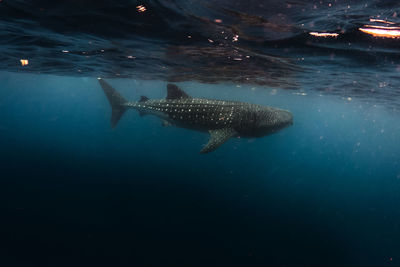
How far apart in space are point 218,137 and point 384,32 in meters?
6.73

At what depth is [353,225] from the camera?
17.9 m

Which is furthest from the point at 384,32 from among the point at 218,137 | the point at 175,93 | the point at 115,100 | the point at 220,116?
the point at 115,100

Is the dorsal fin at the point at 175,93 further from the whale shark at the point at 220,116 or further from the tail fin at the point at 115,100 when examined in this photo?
the tail fin at the point at 115,100

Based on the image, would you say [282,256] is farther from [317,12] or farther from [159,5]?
[159,5]

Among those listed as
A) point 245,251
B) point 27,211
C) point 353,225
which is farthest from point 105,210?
point 353,225

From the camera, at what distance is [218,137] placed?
9.56 meters

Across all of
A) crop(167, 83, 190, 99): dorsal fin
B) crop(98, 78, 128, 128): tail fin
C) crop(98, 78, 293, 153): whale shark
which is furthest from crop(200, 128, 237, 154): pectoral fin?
crop(98, 78, 128, 128): tail fin

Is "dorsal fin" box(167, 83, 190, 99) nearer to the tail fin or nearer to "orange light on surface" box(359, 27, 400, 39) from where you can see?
the tail fin

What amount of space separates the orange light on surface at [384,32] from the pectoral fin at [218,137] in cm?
587

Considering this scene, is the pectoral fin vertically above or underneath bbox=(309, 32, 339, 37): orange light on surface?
underneath

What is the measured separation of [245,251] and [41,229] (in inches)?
386

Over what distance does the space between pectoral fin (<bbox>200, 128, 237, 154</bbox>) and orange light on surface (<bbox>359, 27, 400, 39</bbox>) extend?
5869mm

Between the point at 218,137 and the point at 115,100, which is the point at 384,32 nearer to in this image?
the point at 218,137

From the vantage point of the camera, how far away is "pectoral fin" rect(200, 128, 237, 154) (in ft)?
28.6
